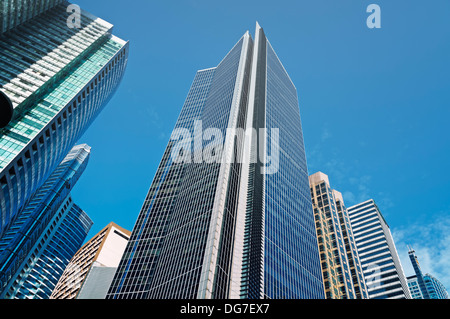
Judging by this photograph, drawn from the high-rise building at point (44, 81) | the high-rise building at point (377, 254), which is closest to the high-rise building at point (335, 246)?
the high-rise building at point (377, 254)

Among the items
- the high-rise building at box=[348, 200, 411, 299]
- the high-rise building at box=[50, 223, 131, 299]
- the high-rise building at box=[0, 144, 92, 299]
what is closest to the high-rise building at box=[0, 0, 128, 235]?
the high-rise building at box=[50, 223, 131, 299]

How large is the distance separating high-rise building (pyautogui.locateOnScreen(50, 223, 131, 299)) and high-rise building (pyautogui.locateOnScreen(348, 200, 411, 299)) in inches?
4079

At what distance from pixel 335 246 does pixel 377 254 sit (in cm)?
3748

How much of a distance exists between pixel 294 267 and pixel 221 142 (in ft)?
164

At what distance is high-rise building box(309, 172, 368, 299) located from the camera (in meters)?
116

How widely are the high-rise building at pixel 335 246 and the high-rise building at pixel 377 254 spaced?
18904 millimetres

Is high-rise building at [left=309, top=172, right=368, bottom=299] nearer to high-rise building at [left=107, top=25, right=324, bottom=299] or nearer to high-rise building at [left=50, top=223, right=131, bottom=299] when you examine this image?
high-rise building at [left=107, top=25, right=324, bottom=299]

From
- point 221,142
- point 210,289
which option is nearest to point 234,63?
point 221,142

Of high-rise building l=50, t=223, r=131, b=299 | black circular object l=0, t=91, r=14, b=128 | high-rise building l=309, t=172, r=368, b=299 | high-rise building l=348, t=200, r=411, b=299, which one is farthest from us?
high-rise building l=348, t=200, r=411, b=299

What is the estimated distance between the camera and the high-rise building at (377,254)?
140m

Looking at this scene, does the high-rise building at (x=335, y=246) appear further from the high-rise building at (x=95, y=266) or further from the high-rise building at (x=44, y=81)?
the high-rise building at (x=44, y=81)
